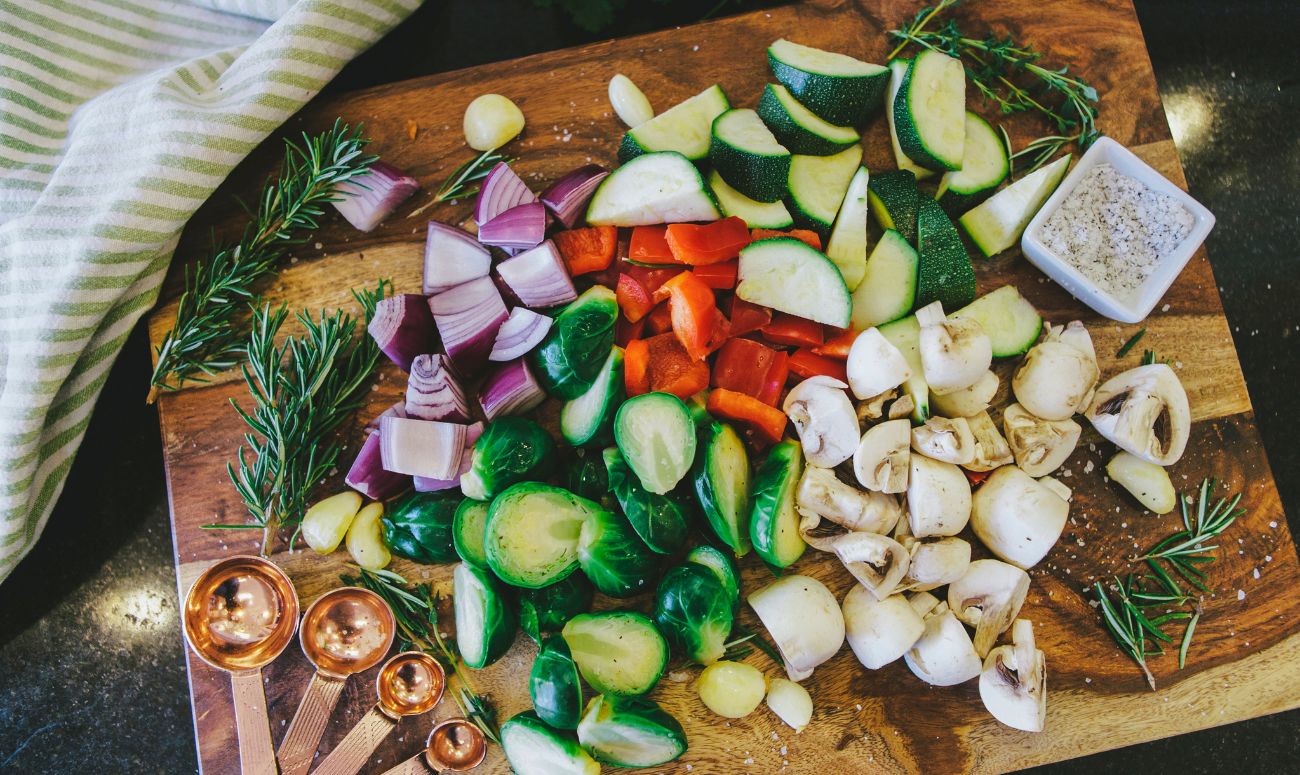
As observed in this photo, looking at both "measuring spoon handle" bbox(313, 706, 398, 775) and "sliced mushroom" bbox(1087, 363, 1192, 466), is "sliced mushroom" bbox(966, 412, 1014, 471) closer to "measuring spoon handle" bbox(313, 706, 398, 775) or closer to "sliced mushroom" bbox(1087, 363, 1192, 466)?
"sliced mushroom" bbox(1087, 363, 1192, 466)

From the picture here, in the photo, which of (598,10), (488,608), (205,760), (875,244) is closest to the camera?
(488,608)

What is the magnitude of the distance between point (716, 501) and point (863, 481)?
355 mm

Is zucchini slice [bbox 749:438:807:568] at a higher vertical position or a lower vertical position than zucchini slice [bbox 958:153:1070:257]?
lower

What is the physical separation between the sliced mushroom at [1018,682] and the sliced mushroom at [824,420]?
59 centimetres

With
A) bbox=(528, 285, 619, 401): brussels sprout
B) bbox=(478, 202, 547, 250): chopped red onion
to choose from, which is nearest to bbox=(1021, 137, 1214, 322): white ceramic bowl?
bbox=(528, 285, 619, 401): brussels sprout

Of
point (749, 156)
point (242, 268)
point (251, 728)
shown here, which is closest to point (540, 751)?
point (251, 728)

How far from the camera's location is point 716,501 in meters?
1.94

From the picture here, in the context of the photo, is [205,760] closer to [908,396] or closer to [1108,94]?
[908,396]

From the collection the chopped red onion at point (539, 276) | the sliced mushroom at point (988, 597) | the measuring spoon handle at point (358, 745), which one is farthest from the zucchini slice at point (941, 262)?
the measuring spoon handle at point (358, 745)

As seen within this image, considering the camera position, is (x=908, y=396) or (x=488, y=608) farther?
(x=908, y=396)

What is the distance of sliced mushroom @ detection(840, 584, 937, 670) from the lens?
6.49 feet

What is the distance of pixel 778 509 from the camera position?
1947 mm

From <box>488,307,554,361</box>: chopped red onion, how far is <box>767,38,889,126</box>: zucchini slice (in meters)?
0.85

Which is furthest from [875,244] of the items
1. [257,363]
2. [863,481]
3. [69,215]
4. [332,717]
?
[69,215]
